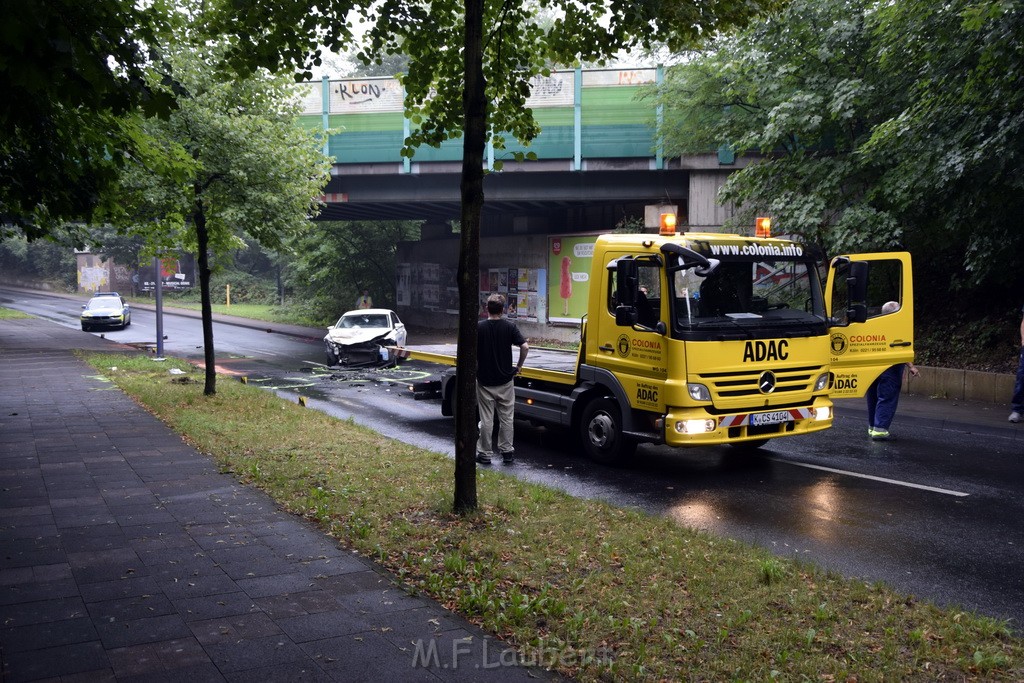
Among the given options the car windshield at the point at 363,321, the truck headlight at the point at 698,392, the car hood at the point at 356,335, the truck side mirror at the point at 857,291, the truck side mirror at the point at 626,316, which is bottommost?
the car hood at the point at 356,335

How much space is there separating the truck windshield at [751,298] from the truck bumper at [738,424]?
0.85m

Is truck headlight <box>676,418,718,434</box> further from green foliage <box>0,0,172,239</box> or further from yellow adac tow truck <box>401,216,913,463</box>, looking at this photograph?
green foliage <box>0,0,172,239</box>

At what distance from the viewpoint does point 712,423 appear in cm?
889

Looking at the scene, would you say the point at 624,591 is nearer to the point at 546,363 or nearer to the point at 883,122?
the point at 546,363

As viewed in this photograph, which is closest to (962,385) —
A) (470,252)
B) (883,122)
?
(883,122)

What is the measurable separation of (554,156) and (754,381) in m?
18.1

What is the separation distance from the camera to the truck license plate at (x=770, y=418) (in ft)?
29.8

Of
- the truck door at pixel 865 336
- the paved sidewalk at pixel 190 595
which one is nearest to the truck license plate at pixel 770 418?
the truck door at pixel 865 336

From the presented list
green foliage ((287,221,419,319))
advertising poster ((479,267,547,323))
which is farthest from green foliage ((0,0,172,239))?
green foliage ((287,221,419,319))

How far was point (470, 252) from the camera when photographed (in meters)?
6.89

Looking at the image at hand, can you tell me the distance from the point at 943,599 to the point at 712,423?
347 centimetres

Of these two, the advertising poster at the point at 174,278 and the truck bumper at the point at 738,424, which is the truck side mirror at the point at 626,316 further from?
the advertising poster at the point at 174,278

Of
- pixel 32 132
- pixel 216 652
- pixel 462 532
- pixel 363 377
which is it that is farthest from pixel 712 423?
pixel 363 377

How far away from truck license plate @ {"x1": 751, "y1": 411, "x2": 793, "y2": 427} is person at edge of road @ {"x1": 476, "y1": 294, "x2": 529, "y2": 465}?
104 inches
